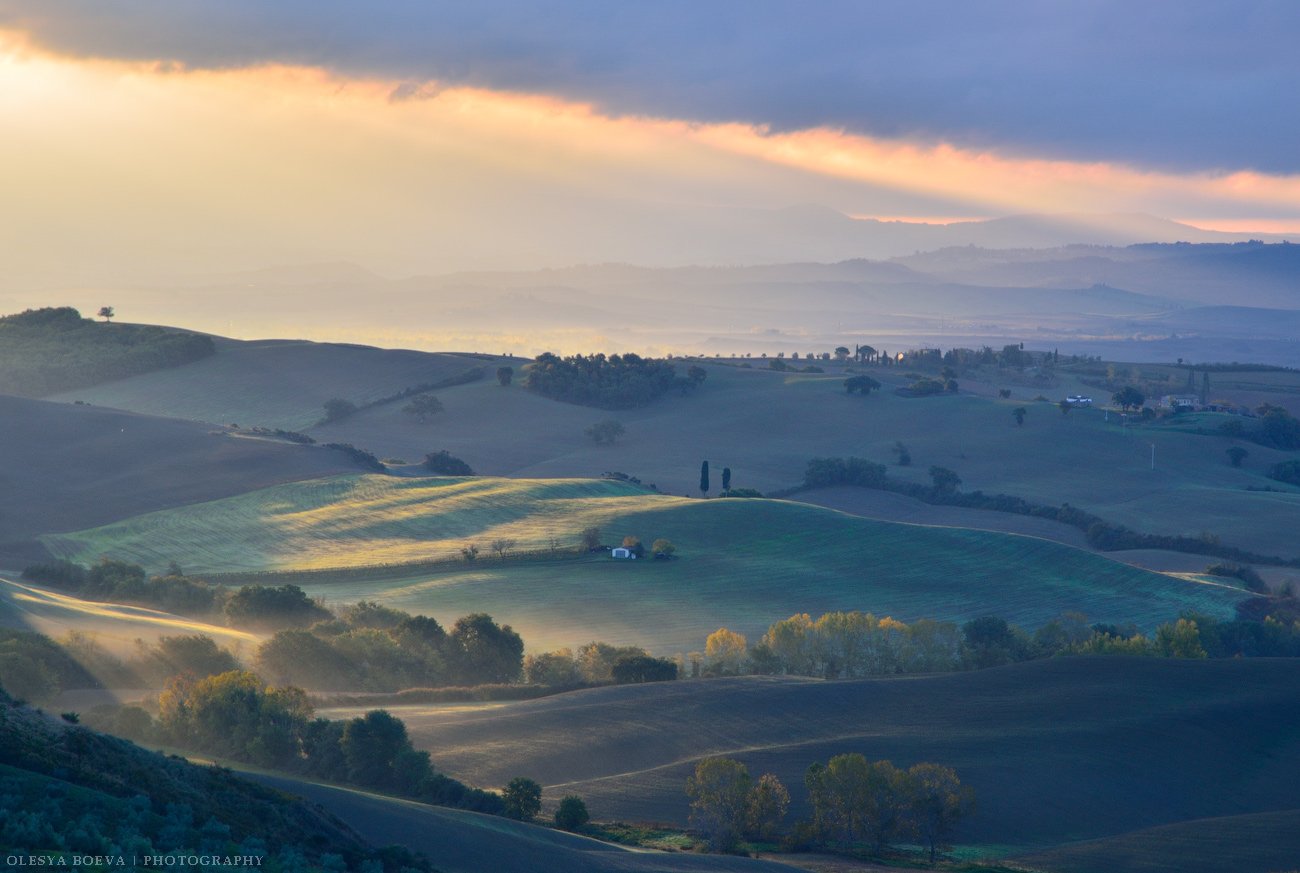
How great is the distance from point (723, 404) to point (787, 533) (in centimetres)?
5106

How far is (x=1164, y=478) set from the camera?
100250 mm

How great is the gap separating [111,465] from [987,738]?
203ft

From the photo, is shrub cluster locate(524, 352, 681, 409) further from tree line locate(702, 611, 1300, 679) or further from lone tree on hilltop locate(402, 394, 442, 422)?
tree line locate(702, 611, 1300, 679)

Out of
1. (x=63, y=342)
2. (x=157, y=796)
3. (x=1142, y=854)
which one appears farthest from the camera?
(x=63, y=342)

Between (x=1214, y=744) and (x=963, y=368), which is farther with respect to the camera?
(x=963, y=368)

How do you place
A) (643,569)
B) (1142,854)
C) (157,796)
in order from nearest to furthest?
(157,796)
(1142,854)
(643,569)

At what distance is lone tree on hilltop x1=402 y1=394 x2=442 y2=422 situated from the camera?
11444cm

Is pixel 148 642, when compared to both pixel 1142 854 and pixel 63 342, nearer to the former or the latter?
pixel 1142 854

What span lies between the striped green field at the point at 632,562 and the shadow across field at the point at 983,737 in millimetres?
11535

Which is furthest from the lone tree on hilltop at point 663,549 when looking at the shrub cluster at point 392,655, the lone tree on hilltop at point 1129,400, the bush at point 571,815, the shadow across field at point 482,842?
the lone tree on hilltop at point 1129,400

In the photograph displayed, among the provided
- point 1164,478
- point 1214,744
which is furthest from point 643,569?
point 1164,478

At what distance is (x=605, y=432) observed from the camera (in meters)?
109

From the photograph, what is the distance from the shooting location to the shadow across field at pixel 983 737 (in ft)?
111

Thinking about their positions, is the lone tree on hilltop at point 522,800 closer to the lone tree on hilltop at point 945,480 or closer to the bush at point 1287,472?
the lone tree on hilltop at point 945,480
